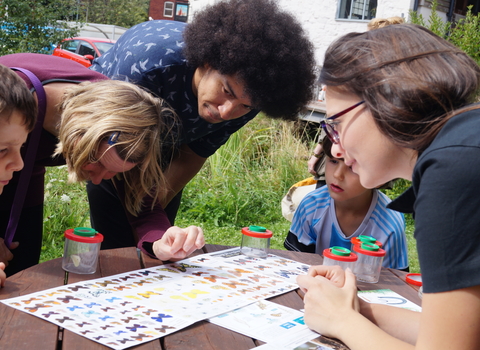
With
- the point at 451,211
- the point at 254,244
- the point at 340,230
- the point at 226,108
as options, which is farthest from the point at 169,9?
the point at 451,211

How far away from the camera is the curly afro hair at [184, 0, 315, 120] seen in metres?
2.35

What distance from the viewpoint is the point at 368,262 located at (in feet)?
6.78

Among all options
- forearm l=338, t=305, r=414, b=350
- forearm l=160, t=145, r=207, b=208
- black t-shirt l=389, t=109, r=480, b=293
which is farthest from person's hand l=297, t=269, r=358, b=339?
forearm l=160, t=145, r=207, b=208

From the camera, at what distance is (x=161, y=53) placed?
2357mm

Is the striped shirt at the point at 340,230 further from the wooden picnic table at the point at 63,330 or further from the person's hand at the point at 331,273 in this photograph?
the person's hand at the point at 331,273

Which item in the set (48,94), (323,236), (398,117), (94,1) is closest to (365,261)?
(323,236)

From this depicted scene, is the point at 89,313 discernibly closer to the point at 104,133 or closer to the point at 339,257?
the point at 104,133

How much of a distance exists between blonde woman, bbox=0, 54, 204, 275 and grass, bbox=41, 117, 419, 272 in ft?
6.72

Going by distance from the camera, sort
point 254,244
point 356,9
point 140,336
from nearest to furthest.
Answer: point 140,336
point 254,244
point 356,9

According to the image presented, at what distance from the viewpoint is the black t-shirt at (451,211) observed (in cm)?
102

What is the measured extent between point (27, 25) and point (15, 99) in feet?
22.2

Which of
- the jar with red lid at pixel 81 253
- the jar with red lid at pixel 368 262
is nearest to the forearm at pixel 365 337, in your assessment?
the jar with red lid at pixel 368 262

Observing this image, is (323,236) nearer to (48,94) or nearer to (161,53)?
(161,53)

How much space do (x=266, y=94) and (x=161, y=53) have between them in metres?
0.52
